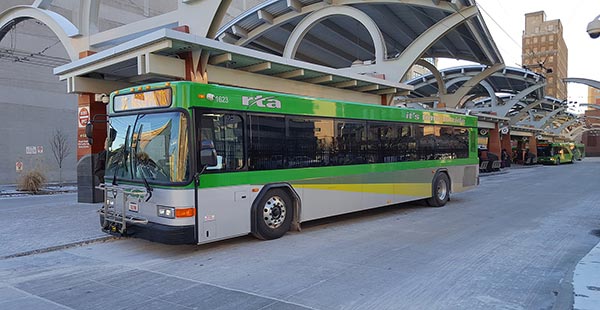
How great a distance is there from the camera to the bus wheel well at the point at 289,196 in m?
8.30

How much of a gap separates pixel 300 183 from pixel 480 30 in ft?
72.6

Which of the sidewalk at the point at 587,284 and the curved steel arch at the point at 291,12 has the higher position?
the curved steel arch at the point at 291,12

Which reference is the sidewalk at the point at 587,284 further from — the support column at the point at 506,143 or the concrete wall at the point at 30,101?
the support column at the point at 506,143

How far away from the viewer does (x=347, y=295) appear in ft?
17.7

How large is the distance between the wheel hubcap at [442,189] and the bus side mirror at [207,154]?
9225mm

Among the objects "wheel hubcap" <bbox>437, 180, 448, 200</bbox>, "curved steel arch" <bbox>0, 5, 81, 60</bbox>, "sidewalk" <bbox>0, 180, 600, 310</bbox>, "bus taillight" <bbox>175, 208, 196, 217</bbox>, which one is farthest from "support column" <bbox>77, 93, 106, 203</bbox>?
"wheel hubcap" <bbox>437, 180, 448, 200</bbox>

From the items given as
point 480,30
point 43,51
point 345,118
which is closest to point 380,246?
point 345,118

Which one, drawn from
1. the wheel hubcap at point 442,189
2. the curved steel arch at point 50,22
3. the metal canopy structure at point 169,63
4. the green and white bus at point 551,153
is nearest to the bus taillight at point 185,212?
the metal canopy structure at point 169,63

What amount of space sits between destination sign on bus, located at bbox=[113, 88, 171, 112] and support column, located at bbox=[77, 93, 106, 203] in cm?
816

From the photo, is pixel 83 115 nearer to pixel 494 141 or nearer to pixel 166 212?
pixel 166 212

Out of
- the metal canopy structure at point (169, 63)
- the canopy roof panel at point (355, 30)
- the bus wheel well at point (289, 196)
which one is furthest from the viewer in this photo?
the canopy roof panel at point (355, 30)

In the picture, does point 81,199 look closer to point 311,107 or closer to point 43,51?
point 311,107

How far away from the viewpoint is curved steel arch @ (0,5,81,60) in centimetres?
1641

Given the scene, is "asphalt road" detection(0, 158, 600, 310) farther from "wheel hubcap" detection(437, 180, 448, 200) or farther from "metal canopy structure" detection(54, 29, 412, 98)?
"metal canopy structure" detection(54, 29, 412, 98)
